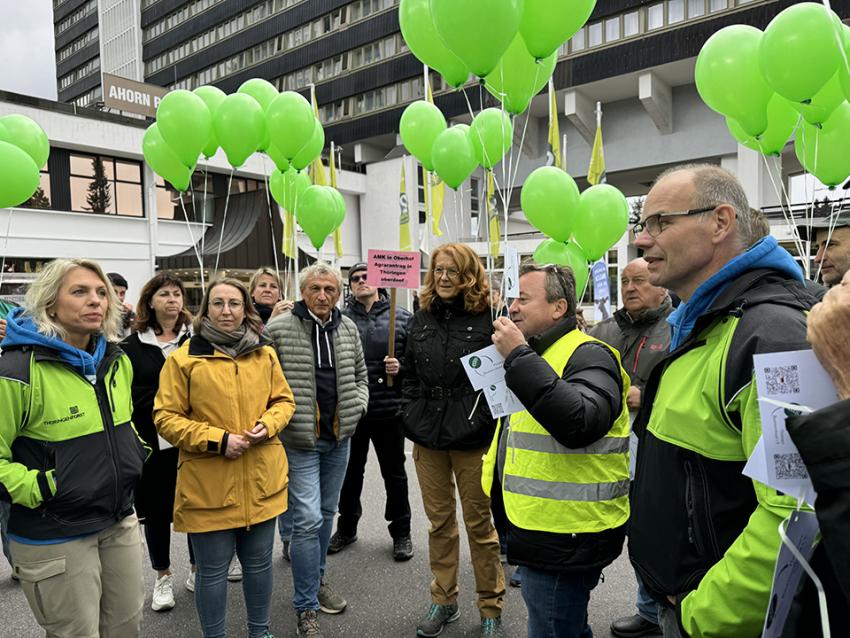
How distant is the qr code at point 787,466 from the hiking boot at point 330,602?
287cm

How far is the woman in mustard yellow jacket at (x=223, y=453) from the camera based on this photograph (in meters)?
2.72

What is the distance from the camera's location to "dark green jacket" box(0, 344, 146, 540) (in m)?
2.14

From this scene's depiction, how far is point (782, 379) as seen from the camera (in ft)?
3.56

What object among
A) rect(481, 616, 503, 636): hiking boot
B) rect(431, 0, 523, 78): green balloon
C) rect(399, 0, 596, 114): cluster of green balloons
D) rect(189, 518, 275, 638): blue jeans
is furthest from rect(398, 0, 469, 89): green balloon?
rect(481, 616, 503, 636): hiking boot

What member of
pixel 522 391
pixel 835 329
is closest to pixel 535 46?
pixel 522 391

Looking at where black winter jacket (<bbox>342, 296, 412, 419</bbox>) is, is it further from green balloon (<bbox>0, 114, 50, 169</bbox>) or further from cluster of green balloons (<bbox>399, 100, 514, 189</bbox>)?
green balloon (<bbox>0, 114, 50, 169</bbox>)

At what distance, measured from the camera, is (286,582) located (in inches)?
146

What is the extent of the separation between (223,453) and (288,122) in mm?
3081

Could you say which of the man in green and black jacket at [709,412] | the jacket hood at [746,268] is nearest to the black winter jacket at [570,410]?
the man in green and black jacket at [709,412]

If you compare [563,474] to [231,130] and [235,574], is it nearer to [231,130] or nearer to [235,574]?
[235,574]

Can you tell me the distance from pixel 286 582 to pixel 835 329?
351 centimetres

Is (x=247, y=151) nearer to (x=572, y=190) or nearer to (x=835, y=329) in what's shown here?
(x=572, y=190)

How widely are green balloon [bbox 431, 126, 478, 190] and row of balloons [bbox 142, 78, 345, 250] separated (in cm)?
111

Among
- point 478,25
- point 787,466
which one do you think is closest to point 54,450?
point 787,466
